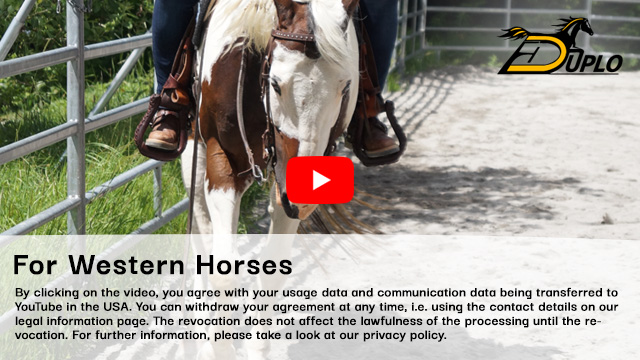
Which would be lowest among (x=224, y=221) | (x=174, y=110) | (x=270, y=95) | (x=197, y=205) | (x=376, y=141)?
(x=197, y=205)

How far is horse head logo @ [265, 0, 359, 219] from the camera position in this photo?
2754 mm

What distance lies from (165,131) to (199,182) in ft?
0.96

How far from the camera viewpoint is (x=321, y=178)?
278cm

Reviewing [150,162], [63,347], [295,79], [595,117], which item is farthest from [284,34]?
[595,117]

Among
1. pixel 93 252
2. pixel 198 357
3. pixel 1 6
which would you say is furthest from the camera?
pixel 1 6

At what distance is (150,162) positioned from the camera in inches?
187

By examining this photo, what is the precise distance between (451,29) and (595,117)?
555 cm

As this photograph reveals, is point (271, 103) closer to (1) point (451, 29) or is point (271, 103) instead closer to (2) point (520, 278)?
(2) point (520, 278)

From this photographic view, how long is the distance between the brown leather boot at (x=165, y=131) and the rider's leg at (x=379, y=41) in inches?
30.9

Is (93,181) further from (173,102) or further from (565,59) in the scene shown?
(565,59)

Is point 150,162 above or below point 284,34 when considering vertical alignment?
below

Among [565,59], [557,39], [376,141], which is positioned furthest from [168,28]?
[557,39]

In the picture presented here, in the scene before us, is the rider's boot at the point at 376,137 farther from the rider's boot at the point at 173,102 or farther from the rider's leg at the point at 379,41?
the rider's boot at the point at 173,102

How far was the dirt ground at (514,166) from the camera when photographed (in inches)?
241
